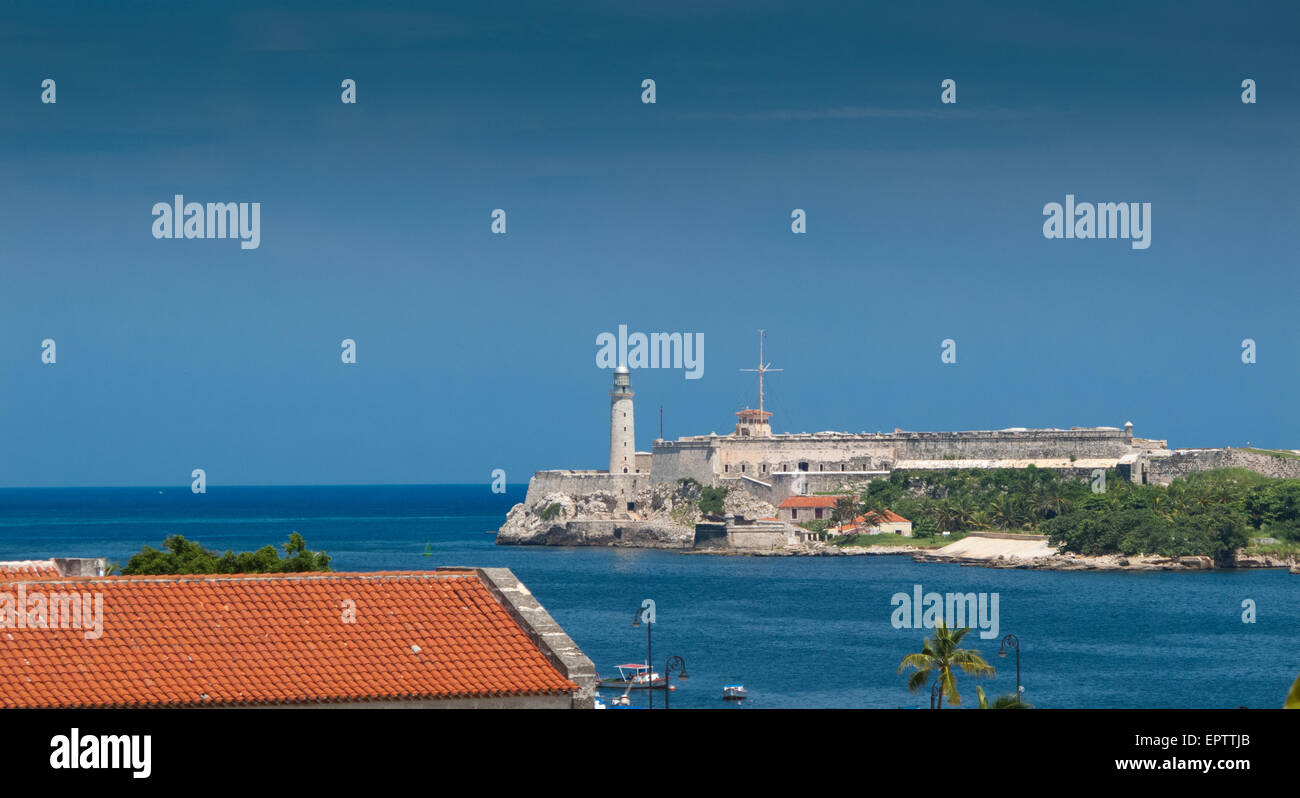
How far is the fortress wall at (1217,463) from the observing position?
10312 cm

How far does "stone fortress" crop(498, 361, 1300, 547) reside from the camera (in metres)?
116

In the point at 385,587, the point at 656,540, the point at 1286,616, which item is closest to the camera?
the point at 385,587

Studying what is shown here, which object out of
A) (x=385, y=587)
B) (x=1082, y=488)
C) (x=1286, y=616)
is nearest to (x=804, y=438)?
(x=1082, y=488)

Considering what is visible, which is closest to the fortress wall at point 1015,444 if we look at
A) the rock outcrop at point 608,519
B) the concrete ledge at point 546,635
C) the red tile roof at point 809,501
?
the red tile roof at point 809,501

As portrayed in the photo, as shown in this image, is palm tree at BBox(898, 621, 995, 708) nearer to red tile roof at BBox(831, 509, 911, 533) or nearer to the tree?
red tile roof at BBox(831, 509, 911, 533)

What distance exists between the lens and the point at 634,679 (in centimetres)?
4741

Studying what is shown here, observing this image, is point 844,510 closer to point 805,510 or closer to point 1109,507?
point 805,510

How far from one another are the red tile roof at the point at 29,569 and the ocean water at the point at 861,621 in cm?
1229

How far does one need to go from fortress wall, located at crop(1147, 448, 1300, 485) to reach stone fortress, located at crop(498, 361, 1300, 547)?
8.03 metres

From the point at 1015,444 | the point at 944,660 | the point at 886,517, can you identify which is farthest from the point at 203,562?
the point at 1015,444

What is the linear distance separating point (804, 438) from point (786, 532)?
53.2 feet
